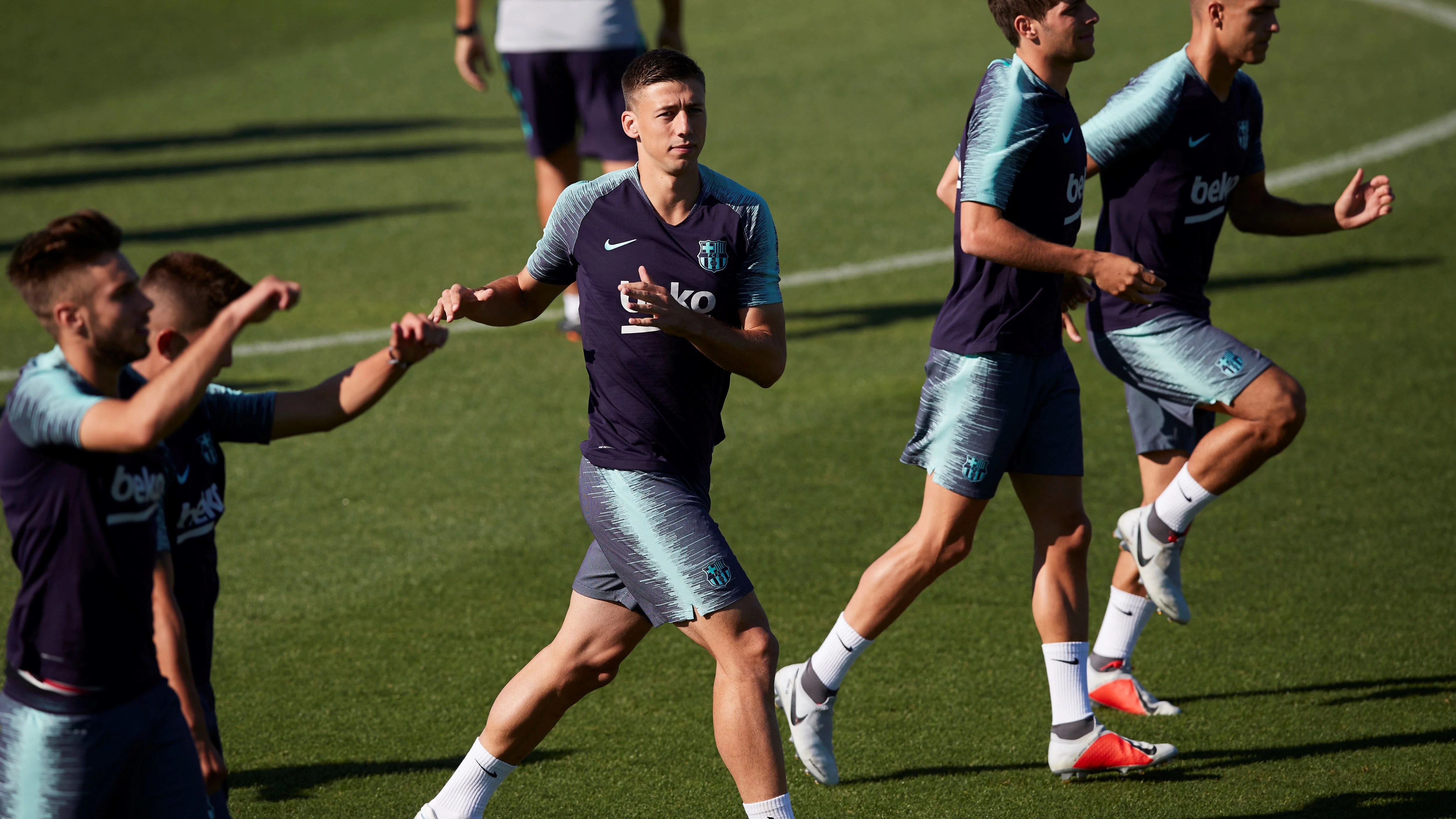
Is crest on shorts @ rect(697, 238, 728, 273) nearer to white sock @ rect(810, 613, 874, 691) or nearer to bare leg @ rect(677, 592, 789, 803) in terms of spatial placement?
bare leg @ rect(677, 592, 789, 803)

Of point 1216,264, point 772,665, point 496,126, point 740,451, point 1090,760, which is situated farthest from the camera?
point 496,126

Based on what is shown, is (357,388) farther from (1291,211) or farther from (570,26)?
(570,26)

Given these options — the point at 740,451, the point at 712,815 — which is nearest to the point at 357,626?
the point at 712,815

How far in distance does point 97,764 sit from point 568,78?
722 cm

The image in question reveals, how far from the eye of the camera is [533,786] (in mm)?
4871

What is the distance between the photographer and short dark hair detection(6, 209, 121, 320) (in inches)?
124

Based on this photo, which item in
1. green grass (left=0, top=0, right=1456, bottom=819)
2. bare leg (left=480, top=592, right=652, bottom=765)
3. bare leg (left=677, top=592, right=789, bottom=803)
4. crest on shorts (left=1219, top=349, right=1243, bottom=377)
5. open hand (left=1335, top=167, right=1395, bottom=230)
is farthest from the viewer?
open hand (left=1335, top=167, right=1395, bottom=230)

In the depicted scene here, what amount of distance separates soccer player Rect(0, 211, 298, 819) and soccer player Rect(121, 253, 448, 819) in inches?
5.3

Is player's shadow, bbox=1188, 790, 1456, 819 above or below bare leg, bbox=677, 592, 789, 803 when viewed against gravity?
below

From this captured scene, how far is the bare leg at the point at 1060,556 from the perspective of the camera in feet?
15.9

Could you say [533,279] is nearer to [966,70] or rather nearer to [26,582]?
[26,582]

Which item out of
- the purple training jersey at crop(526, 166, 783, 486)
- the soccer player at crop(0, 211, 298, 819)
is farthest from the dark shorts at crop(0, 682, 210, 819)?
the purple training jersey at crop(526, 166, 783, 486)

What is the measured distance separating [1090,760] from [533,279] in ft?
7.22

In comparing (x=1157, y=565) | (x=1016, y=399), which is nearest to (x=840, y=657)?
(x=1016, y=399)
